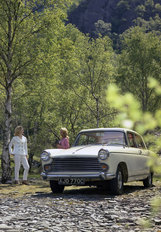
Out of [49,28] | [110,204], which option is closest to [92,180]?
[110,204]

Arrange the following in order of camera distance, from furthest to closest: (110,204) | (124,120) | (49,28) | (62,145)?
(49,28) → (62,145) → (110,204) → (124,120)

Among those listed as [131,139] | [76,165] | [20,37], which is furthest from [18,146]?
[20,37]

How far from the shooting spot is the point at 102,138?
443 inches

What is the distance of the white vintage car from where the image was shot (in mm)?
9781

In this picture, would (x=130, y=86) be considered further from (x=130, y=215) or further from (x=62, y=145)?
(x=130, y=215)

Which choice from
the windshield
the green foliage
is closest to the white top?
the windshield

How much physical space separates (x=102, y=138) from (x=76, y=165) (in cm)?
162

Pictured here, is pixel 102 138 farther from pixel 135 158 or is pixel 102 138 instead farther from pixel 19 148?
pixel 19 148

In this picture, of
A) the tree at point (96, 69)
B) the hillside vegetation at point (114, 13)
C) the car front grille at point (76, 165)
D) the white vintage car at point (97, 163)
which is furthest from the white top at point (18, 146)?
the hillside vegetation at point (114, 13)

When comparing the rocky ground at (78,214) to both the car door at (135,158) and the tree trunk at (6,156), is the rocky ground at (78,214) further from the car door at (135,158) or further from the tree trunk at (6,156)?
the tree trunk at (6,156)

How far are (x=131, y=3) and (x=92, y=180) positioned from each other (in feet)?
599

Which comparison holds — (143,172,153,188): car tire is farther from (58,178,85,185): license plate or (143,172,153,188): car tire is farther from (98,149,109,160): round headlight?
(58,178,85,185): license plate

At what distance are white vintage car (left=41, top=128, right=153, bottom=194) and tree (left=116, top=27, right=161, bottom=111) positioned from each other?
27.2m

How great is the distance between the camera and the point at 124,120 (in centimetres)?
229
